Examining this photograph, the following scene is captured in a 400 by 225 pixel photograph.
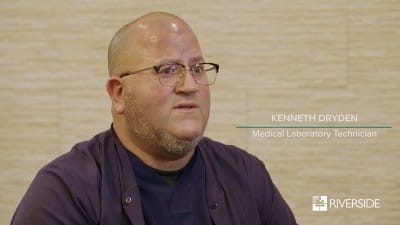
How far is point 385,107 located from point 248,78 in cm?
73

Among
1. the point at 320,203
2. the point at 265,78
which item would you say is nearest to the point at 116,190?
the point at 265,78

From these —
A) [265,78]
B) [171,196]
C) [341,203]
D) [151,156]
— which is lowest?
[341,203]

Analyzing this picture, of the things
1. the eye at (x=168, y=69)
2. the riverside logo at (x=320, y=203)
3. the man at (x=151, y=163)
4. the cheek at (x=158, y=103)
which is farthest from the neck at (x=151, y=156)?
the riverside logo at (x=320, y=203)

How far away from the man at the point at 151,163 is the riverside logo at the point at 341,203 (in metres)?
1.50

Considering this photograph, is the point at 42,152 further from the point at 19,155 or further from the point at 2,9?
the point at 2,9

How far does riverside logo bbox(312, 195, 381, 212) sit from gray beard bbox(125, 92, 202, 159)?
5.63 ft

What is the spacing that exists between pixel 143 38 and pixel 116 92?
0.18 m

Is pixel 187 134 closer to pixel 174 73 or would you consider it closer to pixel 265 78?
pixel 174 73

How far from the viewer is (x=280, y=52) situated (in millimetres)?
3281

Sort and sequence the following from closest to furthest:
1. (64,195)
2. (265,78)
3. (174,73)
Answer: (64,195)
(174,73)
(265,78)

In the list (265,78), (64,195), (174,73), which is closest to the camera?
(64,195)

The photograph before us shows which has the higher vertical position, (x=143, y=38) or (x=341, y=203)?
(x=143, y=38)

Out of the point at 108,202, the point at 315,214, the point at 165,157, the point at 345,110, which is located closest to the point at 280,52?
the point at 345,110

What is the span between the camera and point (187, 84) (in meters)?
1.66
